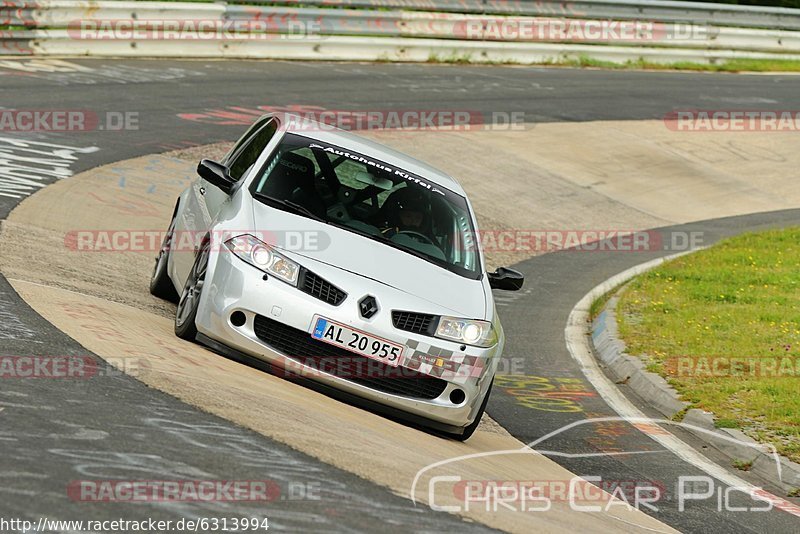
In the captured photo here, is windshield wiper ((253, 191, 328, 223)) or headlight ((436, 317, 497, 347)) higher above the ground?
windshield wiper ((253, 191, 328, 223))

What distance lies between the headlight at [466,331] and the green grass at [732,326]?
237 cm

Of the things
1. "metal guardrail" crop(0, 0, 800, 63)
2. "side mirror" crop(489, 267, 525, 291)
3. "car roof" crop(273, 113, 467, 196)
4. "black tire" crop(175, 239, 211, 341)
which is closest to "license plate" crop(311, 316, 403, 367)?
"black tire" crop(175, 239, 211, 341)

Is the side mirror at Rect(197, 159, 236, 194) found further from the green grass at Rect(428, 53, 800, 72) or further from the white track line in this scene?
the green grass at Rect(428, 53, 800, 72)

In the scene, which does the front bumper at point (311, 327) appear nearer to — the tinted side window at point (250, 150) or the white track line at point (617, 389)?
the tinted side window at point (250, 150)

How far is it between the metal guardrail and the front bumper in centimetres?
1488

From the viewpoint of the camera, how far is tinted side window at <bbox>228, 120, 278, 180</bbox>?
8.77 metres

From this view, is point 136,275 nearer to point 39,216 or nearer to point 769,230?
point 39,216

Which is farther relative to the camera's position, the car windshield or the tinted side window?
the tinted side window

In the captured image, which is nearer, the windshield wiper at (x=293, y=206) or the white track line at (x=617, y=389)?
the white track line at (x=617, y=389)

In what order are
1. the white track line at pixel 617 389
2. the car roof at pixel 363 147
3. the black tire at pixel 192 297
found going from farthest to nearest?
1. the car roof at pixel 363 147
2. the white track line at pixel 617 389
3. the black tire at pixel 192 297

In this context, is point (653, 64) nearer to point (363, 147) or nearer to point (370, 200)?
point (363, 147)

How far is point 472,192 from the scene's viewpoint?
1798cm

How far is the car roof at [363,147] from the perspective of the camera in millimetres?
8930

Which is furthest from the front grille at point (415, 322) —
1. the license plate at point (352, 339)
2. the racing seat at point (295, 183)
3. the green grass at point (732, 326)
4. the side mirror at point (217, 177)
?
the green grass at point (732, 326)
